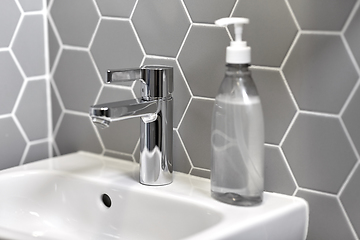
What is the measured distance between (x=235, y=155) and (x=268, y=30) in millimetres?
214

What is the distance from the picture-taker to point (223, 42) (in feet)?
2.78

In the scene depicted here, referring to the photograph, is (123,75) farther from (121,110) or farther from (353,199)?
(353,199)

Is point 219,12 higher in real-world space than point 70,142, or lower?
higher

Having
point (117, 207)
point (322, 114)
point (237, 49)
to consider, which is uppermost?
point (237, 49)

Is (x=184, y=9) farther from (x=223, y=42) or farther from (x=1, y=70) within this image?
(x=1, y=70)

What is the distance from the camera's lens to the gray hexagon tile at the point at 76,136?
107 cm

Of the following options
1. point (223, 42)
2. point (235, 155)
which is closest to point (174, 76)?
point (223, 42)

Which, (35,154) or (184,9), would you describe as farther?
(35,154)

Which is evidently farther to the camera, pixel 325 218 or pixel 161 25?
pixel 161 25

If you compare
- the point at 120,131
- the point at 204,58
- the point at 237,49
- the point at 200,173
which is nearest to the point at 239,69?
the point at 237,49

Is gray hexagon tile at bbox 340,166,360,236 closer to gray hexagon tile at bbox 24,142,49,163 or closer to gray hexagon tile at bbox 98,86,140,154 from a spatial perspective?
gray hexagon tile at bbox 98,86,140,154

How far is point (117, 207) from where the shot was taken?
883 millimetres

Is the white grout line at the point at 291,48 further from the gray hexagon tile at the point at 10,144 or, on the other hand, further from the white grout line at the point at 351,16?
the gray hexagon tile at the point at 10,144

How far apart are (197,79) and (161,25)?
13 centimetres
